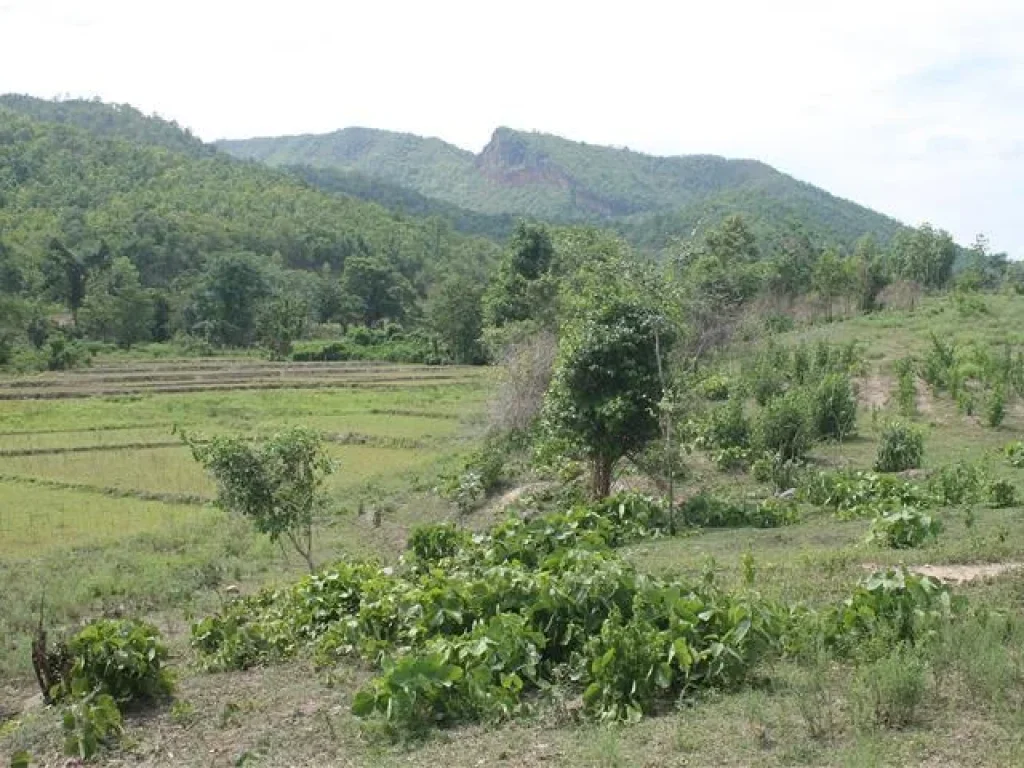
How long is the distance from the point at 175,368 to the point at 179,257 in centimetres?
4113

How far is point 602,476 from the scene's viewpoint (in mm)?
17891

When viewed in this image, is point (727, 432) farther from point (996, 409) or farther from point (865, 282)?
point (865, 282)

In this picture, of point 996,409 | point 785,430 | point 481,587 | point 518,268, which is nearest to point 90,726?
point 481,587

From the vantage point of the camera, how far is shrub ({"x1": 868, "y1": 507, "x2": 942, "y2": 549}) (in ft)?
39.6

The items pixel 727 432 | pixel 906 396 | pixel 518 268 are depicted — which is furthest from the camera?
pixel 518 268

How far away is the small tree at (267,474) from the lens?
13523mm

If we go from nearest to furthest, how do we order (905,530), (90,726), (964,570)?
(90,726) < (964,570) < (905,530)

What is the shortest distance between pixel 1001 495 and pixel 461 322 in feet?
180

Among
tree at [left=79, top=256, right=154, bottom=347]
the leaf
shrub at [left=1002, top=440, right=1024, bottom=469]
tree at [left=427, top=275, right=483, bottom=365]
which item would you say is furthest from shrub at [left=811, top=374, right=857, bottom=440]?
tree at [left=79, top=256, right=154, bottom=347]

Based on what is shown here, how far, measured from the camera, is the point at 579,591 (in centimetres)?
824

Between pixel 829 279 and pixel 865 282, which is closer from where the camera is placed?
pixel 829 279

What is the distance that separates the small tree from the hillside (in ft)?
247

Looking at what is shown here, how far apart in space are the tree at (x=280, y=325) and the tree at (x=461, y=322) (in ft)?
35.4

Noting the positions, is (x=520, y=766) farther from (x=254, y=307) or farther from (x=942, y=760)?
(x=254, y=307)
